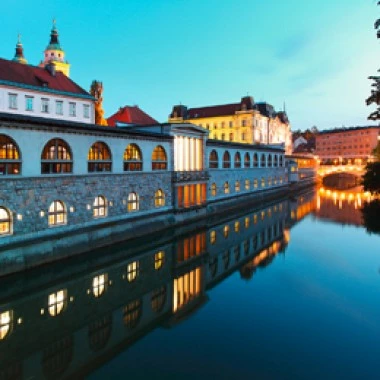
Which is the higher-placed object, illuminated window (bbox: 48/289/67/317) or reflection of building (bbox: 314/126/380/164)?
reflection of building (bbox: 314/126/380/164)

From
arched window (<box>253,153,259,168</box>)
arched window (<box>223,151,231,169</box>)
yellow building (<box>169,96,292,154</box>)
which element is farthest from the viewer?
yellow building (<box>169,96,292,154</box>)

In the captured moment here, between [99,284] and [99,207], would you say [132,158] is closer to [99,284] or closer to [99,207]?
[99,207]

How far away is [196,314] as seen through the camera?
51.4 ft

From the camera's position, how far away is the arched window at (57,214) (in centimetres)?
2111

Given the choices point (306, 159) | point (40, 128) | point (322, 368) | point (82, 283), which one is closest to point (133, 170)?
point (40, 128)

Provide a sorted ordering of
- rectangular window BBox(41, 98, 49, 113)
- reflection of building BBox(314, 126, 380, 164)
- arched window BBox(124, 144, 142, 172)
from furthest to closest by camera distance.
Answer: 1. reflection of building BBox(314, 126, 380, 164)
2. rectangular window BBox(41, 98, 49, 113)
3. arched window BBox(124, 144, 142, 172)

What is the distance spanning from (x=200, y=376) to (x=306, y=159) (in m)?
88.7

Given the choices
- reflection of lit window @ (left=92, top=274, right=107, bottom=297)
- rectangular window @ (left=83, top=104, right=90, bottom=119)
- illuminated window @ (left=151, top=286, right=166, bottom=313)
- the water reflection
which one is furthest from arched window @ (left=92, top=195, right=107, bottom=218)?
rectangular window @ (left=83, top=104, right=90, bottom=119)

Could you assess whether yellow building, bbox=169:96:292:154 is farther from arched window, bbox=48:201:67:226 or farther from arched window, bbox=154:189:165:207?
→ arched window, bbox=48:201:67:226

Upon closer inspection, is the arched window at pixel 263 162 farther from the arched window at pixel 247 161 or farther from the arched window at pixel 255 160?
the arched window at pixel 247 161

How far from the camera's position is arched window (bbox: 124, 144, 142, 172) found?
27.7 m

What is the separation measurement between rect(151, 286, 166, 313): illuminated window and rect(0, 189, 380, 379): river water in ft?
0.34

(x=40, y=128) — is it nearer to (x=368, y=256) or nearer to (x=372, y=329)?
(x=372, y=329)

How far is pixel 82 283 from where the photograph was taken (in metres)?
18.4
